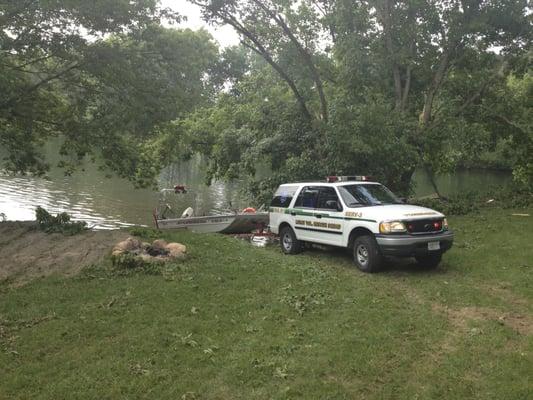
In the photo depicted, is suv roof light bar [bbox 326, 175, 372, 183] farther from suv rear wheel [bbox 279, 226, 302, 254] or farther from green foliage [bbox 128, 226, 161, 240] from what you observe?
green foliage [bbox 128, 226, 161, 240]

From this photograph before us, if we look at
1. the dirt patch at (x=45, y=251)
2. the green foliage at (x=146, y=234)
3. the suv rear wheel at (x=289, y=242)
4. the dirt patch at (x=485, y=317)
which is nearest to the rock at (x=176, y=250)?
the dirt patch at (x=45, y=251)

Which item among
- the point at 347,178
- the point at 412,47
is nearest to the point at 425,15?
the point at 412,47

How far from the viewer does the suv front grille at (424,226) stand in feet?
31.9

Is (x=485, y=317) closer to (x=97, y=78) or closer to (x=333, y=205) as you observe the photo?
(x=333, y=205)

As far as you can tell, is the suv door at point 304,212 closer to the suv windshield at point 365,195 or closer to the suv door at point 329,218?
the suv door at point 329,218

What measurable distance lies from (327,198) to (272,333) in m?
5.52

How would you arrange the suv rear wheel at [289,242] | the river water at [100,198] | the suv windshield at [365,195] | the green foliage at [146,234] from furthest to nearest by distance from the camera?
the river water at [100,198]
the green foliage at [146,234]
the suv rear wheel at [289,242]
the suv windshield at [365,195]

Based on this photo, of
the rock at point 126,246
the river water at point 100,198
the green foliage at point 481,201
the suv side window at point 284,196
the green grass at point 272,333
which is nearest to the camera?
the green grass at point 272,333

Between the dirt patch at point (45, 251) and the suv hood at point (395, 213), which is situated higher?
the suv hood at point (395, 213)

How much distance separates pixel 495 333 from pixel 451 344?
0.75 metres

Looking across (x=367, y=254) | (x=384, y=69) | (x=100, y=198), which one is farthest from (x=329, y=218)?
(x=100, y=198)

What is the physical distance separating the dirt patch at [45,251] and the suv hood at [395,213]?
5922 mm

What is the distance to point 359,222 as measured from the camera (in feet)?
34.0

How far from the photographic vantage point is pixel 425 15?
812 inches
